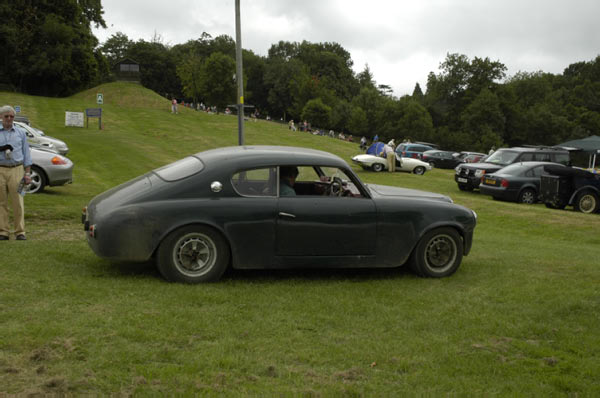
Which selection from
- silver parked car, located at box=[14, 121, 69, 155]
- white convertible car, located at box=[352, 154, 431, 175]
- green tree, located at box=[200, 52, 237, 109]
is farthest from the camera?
green tree, located at box=[200, 52, 237, 109]

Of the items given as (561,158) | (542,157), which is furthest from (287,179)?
(561,158)

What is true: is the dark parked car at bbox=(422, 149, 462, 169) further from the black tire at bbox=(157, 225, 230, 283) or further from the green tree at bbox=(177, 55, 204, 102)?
the green tree at bbox=(177, 55, 204, 102)

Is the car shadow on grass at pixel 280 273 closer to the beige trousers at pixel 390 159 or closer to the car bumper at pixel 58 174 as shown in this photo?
the car bumper at pixel 58 174

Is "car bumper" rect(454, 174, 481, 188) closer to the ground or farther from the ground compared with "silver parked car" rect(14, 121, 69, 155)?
closer to the ground

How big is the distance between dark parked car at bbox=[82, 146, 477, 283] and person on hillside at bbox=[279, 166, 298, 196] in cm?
3

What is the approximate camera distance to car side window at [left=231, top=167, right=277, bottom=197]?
619 cm

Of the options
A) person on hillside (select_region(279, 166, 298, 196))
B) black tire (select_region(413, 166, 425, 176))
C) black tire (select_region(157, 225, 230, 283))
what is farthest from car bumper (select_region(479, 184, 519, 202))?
black tire (select_region(157, 225, 230, 283))

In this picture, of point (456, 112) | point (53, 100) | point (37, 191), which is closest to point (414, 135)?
point (456, 112)

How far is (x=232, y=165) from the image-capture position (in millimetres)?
6266

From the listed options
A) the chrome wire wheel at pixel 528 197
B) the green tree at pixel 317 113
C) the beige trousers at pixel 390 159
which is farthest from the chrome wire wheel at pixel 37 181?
the green tree at pixel 317 113

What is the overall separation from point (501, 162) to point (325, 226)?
18.8 metres

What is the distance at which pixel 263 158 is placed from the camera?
641 centimetres

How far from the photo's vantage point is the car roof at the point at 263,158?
6.32 m

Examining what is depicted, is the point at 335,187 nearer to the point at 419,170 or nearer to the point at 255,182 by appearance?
the point at 255,182
